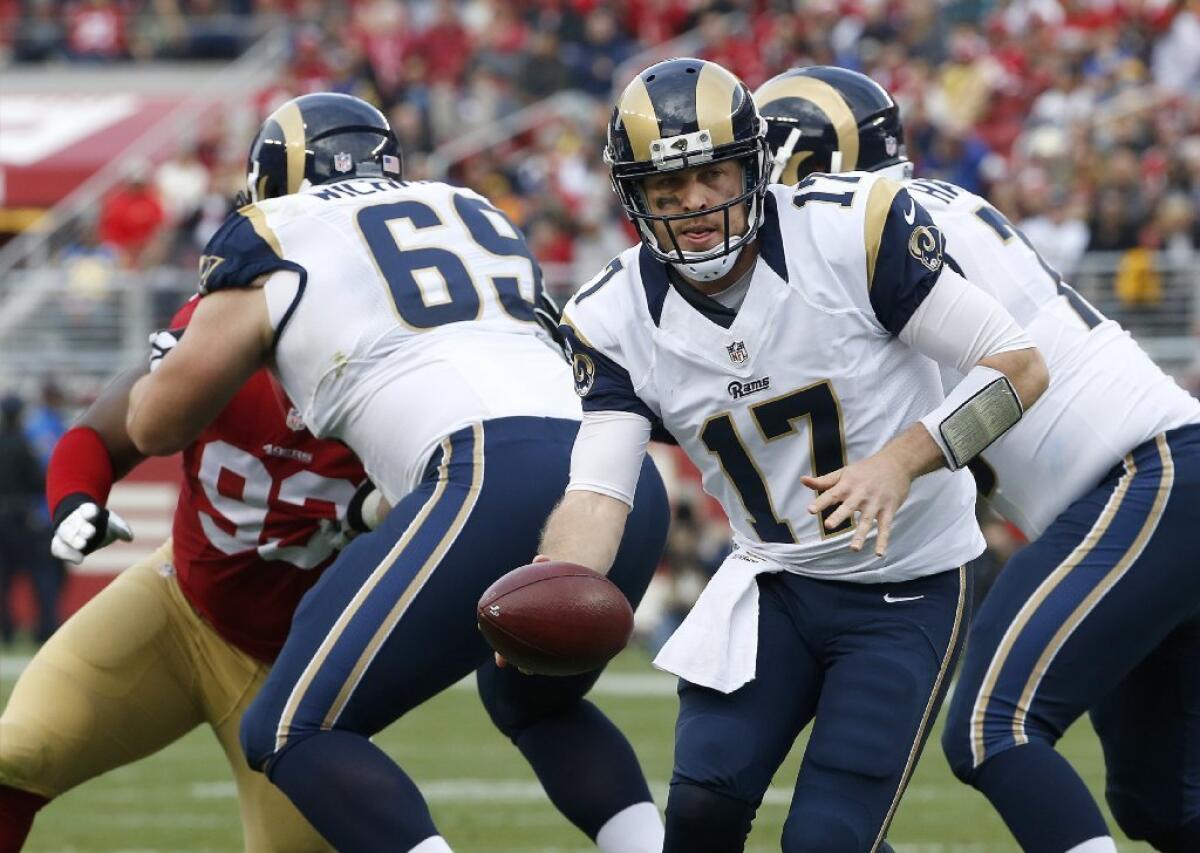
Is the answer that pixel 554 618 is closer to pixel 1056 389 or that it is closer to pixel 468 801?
pixel 1056 389

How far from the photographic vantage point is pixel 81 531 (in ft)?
13.8

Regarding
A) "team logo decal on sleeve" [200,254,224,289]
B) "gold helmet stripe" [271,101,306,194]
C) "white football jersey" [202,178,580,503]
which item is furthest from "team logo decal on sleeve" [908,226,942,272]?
"gold helmet stripe" [271,101,306,194]

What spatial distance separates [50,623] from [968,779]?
33.8 feet

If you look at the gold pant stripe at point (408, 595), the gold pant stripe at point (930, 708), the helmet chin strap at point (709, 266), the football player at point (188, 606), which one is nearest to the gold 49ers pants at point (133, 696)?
the football player at point (188, 606)

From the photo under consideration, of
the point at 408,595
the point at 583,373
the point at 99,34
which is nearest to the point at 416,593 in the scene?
the point at 408,595

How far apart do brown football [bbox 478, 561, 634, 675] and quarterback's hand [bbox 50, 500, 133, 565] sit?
1107 mm

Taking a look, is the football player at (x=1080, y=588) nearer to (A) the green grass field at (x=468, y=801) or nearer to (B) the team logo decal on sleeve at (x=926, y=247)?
(B) the team logo decal on sleeve at (x=926, y=247)

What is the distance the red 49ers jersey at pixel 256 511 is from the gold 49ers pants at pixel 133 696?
2.7 inches

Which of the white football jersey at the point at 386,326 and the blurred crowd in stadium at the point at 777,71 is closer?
the white football jersey at the point at 386,326

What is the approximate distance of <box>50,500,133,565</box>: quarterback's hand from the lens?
13.8ft

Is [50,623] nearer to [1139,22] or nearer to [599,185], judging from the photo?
[599,185]

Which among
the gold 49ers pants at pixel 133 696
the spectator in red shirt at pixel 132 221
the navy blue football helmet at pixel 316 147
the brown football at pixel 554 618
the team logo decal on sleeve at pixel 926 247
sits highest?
the team logo decal on sleeve at pixel 926 247

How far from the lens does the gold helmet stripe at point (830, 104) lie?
457cm

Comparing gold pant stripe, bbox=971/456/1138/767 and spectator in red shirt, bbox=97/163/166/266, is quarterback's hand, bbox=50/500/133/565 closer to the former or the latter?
gold pant stripe, bbox=971/456/1138/767
